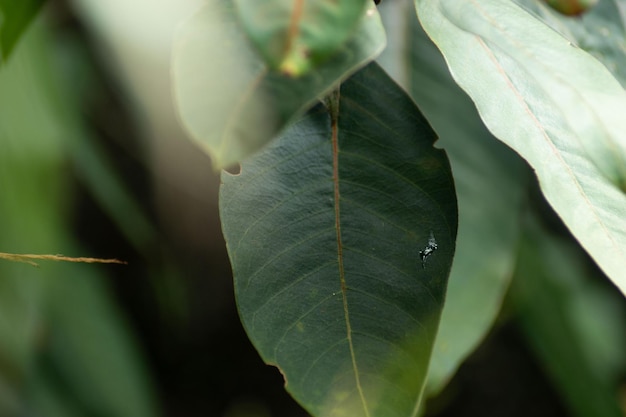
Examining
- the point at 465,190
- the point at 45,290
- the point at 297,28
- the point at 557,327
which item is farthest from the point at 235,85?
the point at 557,327

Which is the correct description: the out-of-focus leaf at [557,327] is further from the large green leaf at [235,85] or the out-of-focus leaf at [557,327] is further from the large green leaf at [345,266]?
the large green leaf at [235,85]

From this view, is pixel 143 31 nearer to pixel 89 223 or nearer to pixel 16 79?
pixel 16 79

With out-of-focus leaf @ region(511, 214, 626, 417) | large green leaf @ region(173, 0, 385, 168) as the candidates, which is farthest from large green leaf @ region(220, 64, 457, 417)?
out-of-focus leaf @ region(511, 214, 626, 417)

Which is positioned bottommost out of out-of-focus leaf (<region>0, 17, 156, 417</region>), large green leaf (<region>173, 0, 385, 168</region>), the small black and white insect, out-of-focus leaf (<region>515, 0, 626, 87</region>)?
out-of-focus leaf (<region>0, 17, 156, 417</region>)

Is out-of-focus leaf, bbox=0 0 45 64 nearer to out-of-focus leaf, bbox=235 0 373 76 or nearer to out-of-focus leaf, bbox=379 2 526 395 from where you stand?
out-of-focus leaf, bbox=235 0 373 76

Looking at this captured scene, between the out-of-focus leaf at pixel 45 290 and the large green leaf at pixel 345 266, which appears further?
the out-of-focus leaf at pixel 45 290

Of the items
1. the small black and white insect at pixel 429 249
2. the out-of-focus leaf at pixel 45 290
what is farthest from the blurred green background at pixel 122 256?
the small black and white insect at pixel 429 249

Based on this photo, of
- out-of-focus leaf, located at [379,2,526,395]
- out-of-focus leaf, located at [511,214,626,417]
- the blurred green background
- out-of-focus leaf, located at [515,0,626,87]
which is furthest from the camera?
out-of-focus leaf, located at [511,214,626,417]
